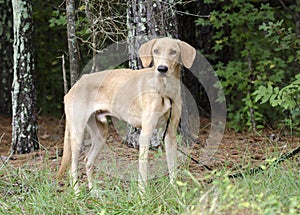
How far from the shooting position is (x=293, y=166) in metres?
4.99

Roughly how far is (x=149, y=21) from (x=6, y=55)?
4606 millimetres

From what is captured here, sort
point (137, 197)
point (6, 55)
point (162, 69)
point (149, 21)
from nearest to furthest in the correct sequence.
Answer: point (137, 197)
point (162, 69)
point (149, 21)
point (6, 55)

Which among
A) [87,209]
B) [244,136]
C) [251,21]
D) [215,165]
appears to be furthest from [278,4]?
[87,209]

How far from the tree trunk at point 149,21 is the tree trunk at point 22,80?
56.5 inches

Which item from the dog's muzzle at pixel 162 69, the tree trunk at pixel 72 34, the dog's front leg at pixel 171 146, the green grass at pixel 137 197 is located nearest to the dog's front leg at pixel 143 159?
the green grass at pixel 137 197

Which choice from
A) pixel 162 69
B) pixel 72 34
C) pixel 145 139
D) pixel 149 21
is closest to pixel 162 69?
pixel 162 69

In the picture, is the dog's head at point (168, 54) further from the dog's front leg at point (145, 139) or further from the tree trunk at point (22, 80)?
the tree trunk at point (22, 80)

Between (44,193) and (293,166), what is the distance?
88.3 inches

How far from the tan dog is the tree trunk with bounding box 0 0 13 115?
498 centimetres

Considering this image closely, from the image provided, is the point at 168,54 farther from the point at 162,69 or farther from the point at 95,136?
the point at 95,136

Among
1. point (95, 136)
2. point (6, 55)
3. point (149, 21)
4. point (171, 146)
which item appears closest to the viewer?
point (171, 146)

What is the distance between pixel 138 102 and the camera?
5.14 m

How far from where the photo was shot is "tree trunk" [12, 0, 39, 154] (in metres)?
6.99

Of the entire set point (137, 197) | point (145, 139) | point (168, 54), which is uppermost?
point (168, 54)
